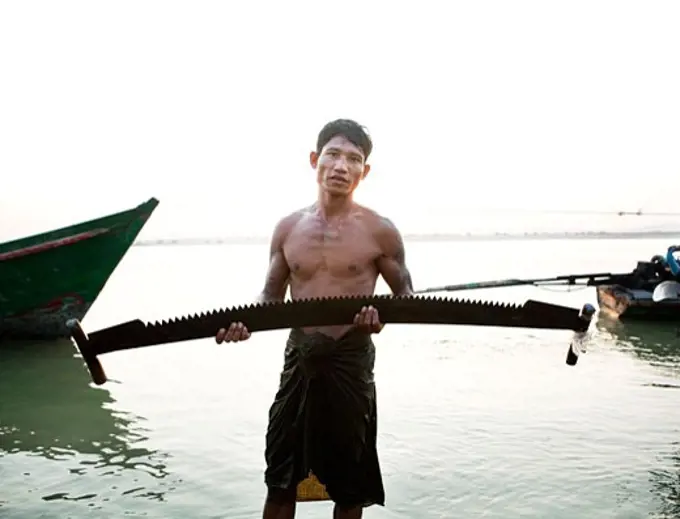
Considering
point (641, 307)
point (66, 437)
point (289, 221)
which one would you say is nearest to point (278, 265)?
point (289, 221)

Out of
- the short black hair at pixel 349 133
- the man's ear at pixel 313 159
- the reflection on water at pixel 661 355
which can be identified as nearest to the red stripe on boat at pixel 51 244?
the reflection on water at pixel 661 355

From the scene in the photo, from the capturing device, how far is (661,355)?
10.3m

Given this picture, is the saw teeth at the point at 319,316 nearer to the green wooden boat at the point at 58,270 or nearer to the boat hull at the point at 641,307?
the green wooden boat at the point at 58,270

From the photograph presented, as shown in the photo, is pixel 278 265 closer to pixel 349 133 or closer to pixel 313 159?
pixel 313 159

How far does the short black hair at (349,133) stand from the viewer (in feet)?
10.2

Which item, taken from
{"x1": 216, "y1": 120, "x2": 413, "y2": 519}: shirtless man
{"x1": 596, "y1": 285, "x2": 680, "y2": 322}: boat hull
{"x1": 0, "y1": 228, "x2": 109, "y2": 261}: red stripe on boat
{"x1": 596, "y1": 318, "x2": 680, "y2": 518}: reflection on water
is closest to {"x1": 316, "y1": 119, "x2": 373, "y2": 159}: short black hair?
{"x1": 216, "y1": 120, "x2": 413, "y2": 519}: shirtless man

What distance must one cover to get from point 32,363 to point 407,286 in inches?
327

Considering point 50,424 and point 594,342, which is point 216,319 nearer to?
point 50,424

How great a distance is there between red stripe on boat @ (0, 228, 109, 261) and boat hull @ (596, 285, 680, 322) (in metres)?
9.66

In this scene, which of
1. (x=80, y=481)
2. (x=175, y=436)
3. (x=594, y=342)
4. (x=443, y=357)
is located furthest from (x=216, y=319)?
(x=594, y=342)

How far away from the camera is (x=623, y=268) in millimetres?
32781

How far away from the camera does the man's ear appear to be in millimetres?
3203

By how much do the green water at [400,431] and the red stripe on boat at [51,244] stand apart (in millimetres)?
1514

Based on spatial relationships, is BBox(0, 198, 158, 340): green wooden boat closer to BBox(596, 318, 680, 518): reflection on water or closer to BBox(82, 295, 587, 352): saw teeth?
BBox(596, 318, 680, 518): reflection on water
